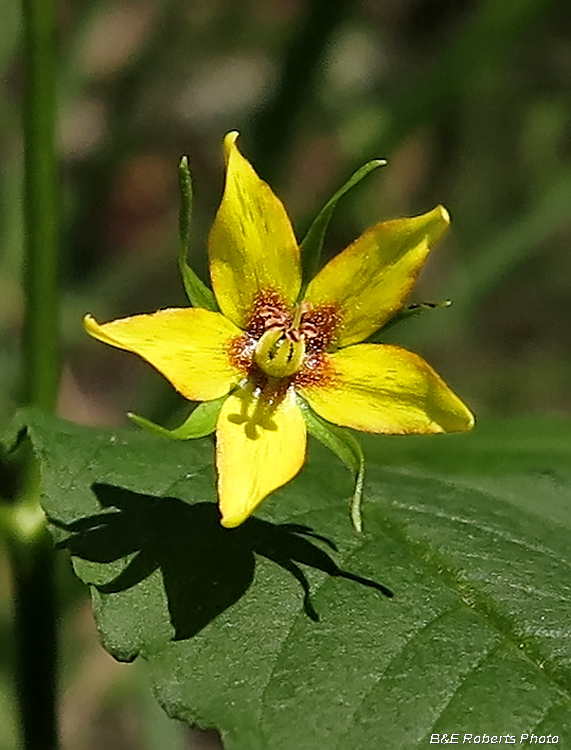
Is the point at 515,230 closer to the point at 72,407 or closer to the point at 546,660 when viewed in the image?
the point at 72,407

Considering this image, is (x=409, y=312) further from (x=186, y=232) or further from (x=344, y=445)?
(x=186, y=232)

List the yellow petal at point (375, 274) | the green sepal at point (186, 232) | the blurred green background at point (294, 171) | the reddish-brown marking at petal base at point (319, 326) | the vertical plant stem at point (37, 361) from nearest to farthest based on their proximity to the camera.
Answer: the green sepal at point (186, 232) → the yellow petal at point (375, 274) → the reddish-brown marking at petal base at point (319, 326) → the vertical plant stem at point (37, 361) → the blurred green background at point (294, 171)

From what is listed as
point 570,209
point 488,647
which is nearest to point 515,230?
point 570,209

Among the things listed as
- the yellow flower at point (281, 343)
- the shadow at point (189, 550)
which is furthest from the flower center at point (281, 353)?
the shadow at point (189, 550)

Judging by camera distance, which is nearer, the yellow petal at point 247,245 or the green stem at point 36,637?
the yellow petal at point 247,245

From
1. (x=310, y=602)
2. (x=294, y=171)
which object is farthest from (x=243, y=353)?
(x=294, y=171)

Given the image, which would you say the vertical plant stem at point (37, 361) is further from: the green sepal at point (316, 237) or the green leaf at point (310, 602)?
the green sepal at point (316, 237)

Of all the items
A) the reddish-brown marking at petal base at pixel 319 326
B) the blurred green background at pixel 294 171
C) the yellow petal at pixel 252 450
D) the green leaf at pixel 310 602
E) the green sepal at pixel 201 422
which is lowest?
the blurred green background at pixel 294 171
